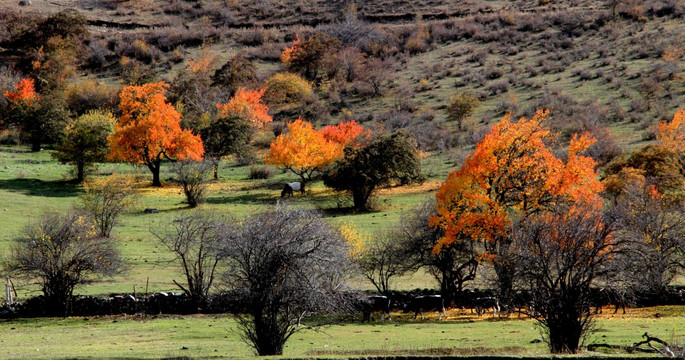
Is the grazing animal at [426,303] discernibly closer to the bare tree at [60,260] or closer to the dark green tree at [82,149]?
the bare tree at [60,260]

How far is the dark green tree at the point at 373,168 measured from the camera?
193ft

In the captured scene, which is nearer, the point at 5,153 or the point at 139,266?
the point at 139,266

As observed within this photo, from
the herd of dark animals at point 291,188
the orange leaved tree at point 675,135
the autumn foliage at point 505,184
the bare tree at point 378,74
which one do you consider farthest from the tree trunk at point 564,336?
the bare tree at point 378,74

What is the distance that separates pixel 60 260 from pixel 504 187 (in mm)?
23696

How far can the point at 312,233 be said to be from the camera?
25172 millimetres

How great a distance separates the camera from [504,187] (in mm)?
39906

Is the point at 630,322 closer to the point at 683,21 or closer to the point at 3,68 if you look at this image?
the point at 683,21

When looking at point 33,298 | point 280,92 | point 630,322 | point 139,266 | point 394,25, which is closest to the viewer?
point 630,322

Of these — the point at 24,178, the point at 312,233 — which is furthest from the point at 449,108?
the point at 312,233

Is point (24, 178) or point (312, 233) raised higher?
point (24, 178)

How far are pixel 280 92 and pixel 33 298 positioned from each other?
70277mm

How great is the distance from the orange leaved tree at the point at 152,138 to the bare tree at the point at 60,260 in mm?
32360

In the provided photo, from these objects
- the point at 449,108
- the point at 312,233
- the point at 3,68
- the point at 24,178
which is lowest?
the point at 312,233

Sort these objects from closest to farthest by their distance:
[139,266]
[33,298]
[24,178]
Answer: [33,298] → [139,266] → [24,178]
